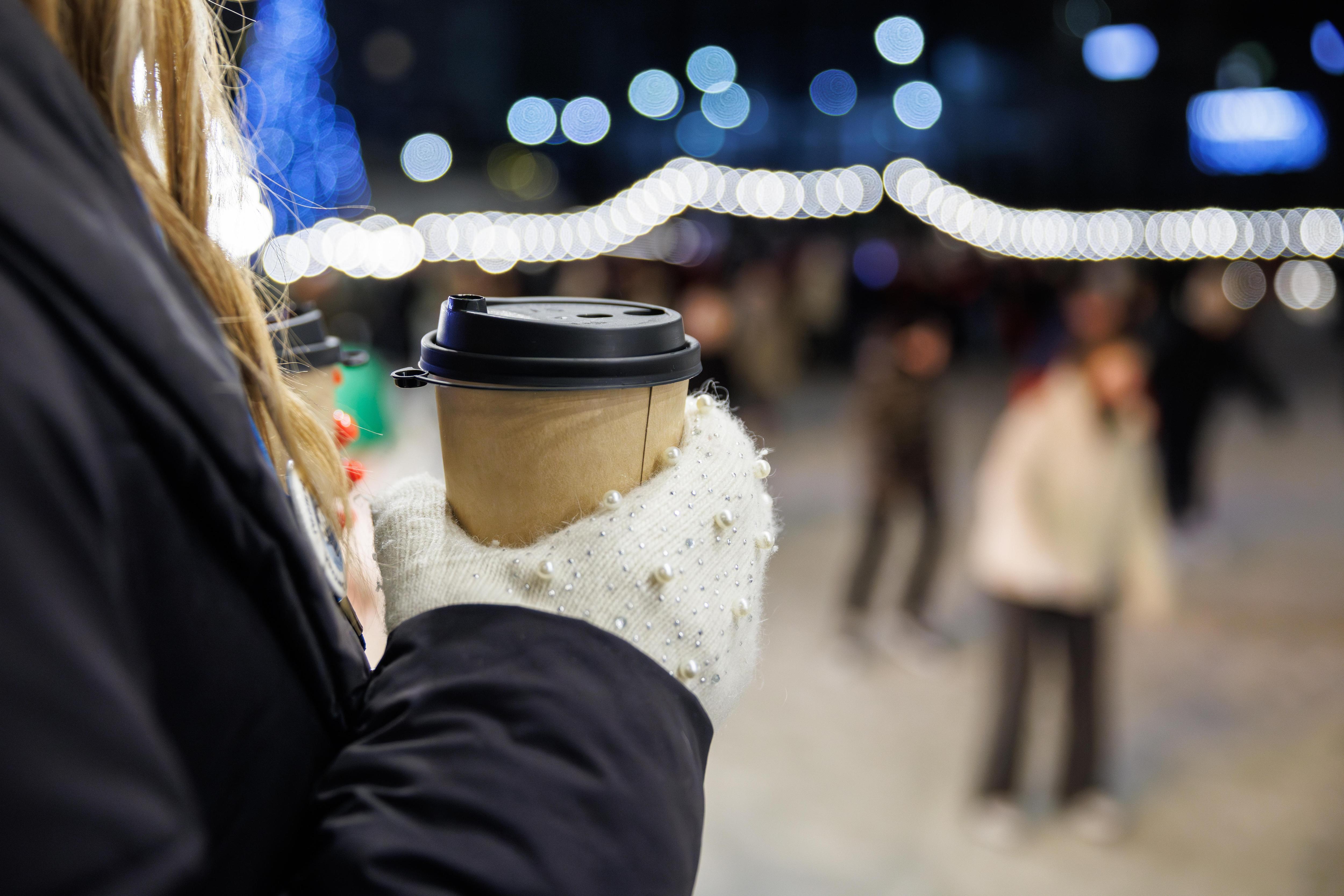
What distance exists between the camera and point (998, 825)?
3301mm

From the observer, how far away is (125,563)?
1.43ft

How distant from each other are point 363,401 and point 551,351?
4.92ft

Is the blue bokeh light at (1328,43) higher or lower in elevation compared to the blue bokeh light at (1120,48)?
lower

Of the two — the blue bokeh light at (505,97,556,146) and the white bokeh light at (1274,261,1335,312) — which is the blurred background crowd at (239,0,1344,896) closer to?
the white bokeh light at (1274,261,1335,312)

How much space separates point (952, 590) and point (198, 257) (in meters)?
5.15

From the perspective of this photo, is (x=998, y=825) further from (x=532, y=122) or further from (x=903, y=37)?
(x=532, y=122)

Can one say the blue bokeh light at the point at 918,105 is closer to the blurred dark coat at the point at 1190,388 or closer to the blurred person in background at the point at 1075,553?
the blurred dark coat at the point at 1190,388

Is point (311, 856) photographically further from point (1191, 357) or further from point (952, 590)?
point (1191, 357)

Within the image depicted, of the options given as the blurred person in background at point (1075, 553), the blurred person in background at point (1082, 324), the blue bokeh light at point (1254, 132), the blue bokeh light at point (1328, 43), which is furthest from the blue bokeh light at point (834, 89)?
the blurred person in background at point (1075, 553)

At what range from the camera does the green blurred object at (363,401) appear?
74.1 inches

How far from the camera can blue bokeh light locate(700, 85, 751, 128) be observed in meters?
27.3

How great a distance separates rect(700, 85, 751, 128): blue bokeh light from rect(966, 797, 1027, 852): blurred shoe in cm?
2628

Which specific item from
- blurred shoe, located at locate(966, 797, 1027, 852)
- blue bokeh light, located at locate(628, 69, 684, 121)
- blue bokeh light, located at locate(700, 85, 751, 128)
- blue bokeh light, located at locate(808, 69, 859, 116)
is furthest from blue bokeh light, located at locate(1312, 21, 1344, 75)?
blue bokeh light, located at locate(700, 85, 751, 128)

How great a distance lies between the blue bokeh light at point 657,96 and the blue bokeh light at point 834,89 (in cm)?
459
